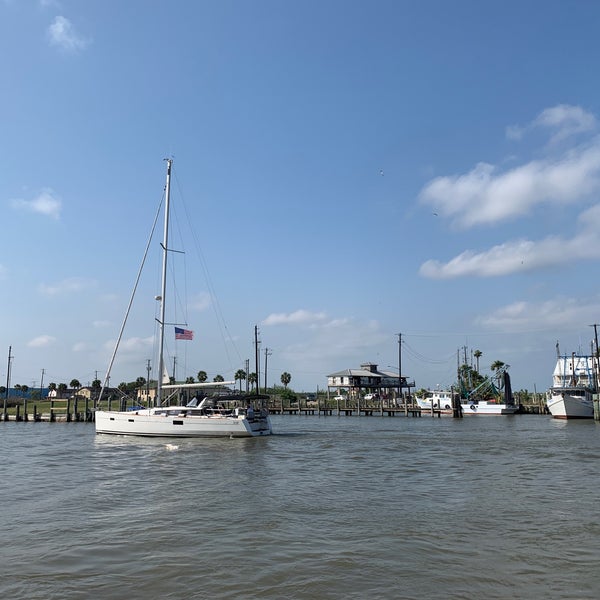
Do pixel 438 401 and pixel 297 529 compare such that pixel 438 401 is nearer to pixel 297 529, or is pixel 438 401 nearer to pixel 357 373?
pixel 357 373

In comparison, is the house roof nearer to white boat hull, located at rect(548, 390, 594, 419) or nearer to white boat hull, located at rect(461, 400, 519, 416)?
white boat hull, located at rect(461, 400, 519, 416)

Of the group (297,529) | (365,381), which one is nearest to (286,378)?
(365,381)

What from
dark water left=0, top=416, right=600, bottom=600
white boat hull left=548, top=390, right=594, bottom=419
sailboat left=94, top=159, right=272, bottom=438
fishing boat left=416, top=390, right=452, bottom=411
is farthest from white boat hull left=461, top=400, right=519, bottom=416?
dark water left=0, top=416, right=600, bottom=600

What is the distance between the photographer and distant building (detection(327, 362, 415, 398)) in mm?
115500

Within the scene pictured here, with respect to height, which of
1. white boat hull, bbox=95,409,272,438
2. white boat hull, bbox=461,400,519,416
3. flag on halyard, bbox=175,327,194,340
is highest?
flag on halyard, bbox=175,327,194,340

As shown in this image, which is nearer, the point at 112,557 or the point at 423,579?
the point at 423,579

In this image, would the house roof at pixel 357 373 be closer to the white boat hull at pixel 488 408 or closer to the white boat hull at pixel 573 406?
the white boat hull at pixel 488 408

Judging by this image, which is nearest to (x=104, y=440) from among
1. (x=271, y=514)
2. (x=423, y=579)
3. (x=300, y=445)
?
(x=300, y=445)

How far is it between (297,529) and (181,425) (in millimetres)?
25571

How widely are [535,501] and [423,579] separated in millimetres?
9435

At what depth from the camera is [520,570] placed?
10.7 m

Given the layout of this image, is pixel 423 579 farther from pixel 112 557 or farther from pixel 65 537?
pixel 65 537

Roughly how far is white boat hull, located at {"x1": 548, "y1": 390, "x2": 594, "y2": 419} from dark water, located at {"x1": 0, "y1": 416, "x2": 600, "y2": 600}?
48.4 meters

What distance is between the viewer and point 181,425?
3809 centimetres
